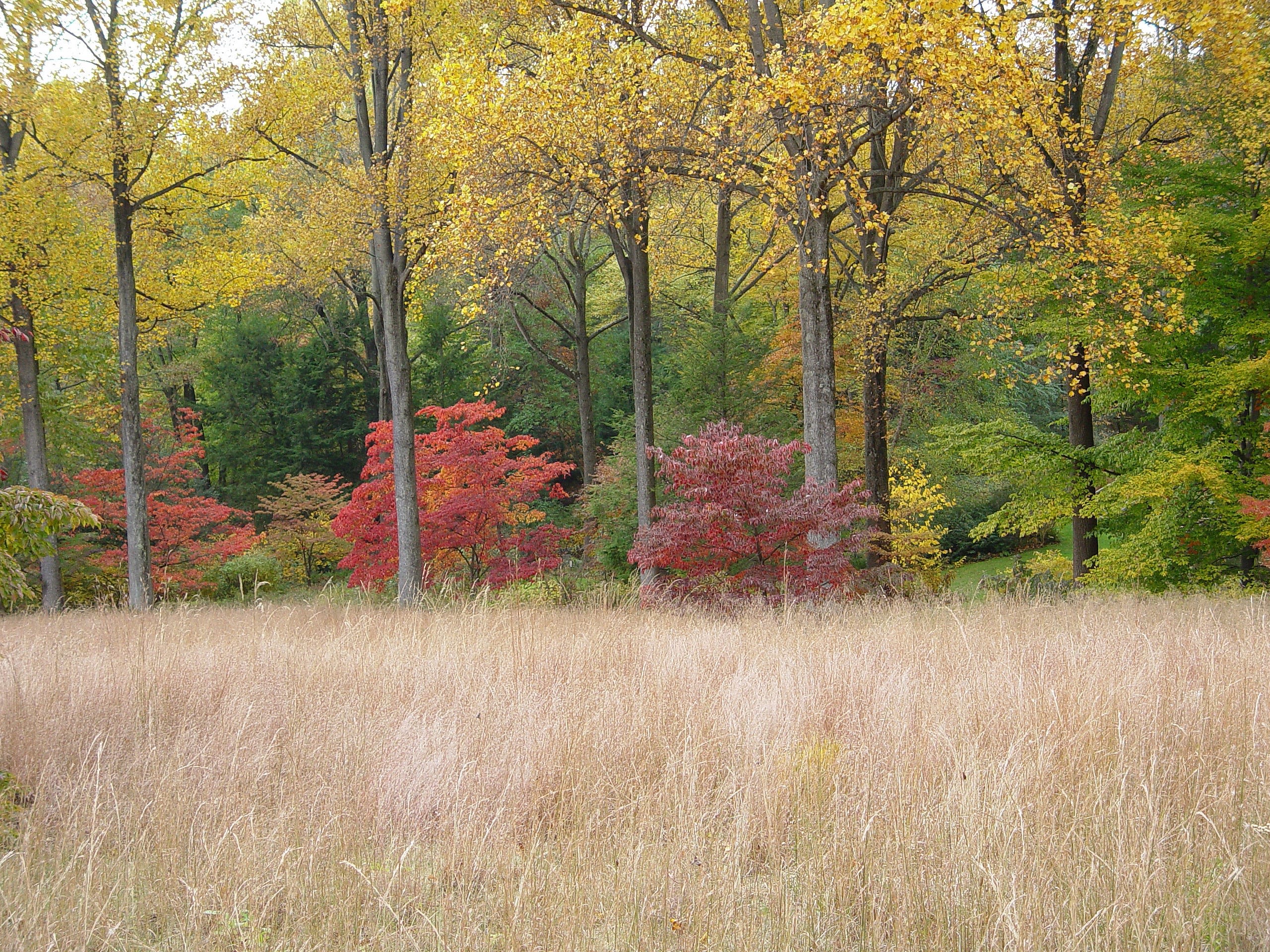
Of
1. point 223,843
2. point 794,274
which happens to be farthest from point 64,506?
point 794,274

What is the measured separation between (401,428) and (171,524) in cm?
909

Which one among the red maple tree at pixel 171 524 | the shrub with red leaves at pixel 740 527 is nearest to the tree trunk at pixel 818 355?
the shrub with red leaves at pixel 740 527

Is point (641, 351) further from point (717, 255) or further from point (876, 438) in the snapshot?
point (717, 255)

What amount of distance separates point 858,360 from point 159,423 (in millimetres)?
18090

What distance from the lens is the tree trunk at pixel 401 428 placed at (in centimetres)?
1262

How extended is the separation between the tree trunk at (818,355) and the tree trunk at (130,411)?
32.0 feet

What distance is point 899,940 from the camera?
2.39 m

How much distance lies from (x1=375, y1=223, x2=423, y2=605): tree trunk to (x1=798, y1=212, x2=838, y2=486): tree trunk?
555cm

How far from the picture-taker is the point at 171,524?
62.0 feet

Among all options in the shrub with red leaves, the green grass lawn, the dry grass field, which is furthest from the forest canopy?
the dry grass field

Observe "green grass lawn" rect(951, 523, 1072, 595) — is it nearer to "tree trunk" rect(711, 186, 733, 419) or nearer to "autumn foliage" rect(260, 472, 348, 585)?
"tree trunk" rect(711, 186, 733, 419)

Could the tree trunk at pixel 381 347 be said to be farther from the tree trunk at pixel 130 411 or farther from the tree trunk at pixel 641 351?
the tree trunk at pixel 641 351

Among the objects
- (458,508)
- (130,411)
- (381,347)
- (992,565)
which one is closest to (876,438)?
(458,508)

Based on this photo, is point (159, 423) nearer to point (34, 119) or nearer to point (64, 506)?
point (34, 119)
